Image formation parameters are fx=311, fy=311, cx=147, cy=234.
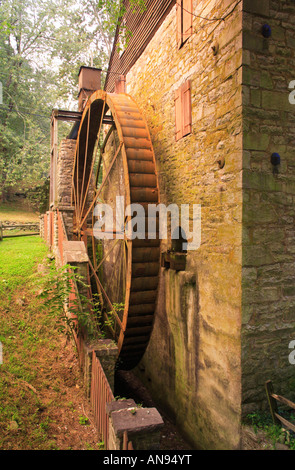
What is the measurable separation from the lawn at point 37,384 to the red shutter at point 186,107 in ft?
10.1

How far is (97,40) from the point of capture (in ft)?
58.7

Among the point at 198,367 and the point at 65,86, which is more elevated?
the point at 65,86

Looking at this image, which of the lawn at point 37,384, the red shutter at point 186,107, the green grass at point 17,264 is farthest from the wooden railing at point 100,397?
the green grass at point 17,264

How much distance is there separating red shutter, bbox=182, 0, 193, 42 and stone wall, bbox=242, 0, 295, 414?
3.99ft

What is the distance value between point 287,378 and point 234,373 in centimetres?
70

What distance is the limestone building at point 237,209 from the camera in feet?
10.7

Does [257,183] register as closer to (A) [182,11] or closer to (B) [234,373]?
(B) [234,373]

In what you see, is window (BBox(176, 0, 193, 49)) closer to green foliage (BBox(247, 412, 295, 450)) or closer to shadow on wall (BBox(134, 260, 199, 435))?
shadow on wall (BBox(134, 260, 199, 435))

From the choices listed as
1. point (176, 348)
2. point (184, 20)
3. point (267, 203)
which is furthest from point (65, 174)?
point (267, 203)

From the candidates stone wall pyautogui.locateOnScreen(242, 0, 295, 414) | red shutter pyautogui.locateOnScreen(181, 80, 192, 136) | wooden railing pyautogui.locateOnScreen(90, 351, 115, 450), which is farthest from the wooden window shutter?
wooden railing pyautogui.locateOnScreen(90, 351, 115, 450)

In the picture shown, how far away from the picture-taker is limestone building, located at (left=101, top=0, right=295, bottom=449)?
128 inches

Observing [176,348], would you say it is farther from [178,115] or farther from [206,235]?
[178,115]

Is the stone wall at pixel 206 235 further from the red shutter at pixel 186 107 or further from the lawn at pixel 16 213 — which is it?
the lawn at pixel 16 213

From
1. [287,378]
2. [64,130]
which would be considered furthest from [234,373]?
[64,130]
